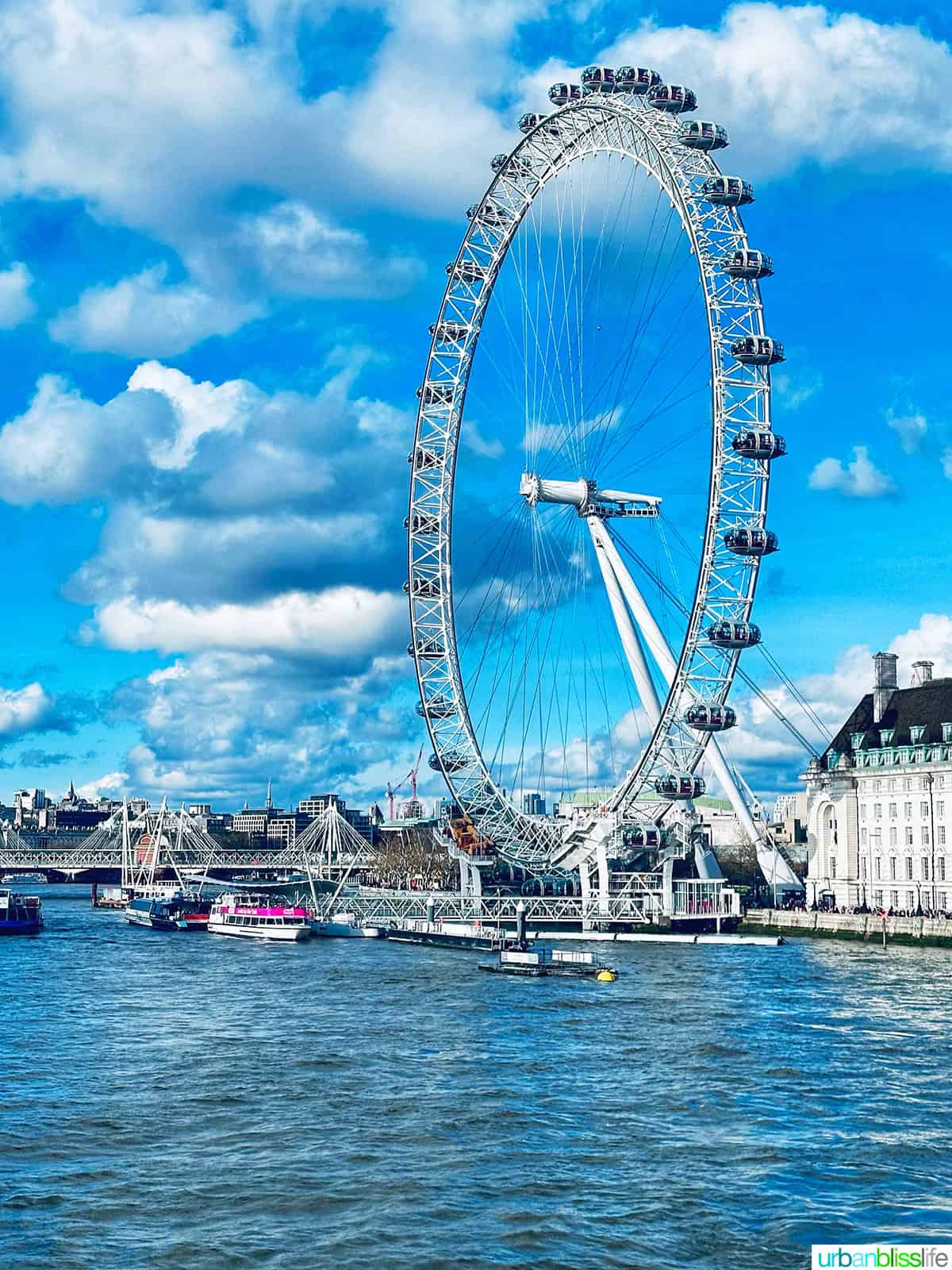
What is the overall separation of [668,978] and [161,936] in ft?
151

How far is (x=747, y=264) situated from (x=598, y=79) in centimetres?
1141

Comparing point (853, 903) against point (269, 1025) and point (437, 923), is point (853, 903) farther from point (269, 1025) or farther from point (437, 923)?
point (269, 1025)

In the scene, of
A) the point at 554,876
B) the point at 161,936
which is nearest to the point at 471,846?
the point at 554,876

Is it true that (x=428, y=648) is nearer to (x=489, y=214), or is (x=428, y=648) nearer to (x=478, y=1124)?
(x=489, y=214)

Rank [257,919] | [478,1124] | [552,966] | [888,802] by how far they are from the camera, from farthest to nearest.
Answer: [257,919] → [888,802] → [552,966] → [478,1124]

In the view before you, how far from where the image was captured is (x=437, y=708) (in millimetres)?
87000

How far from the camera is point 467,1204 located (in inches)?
1008

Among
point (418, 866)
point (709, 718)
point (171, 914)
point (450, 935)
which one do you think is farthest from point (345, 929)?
A: point (418, 866)

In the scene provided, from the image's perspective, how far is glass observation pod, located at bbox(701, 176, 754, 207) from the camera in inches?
2731

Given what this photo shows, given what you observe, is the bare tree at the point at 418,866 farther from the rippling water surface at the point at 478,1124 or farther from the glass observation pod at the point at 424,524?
the rippling water surface at the point at 478,1124

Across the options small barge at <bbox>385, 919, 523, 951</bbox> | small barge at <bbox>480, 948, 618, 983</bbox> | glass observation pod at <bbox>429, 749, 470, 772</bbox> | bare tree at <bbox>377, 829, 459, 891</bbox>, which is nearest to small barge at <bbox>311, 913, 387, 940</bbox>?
small barge at <bbox>385, 919, 523, 951</bbox>

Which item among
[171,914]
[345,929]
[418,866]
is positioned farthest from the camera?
[418,866]

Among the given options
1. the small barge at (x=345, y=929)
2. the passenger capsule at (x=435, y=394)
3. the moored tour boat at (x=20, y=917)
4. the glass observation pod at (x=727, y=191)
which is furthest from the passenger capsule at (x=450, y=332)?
the moored tour boat at (x=20, y=917)

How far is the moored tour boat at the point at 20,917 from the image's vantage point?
325 ft
